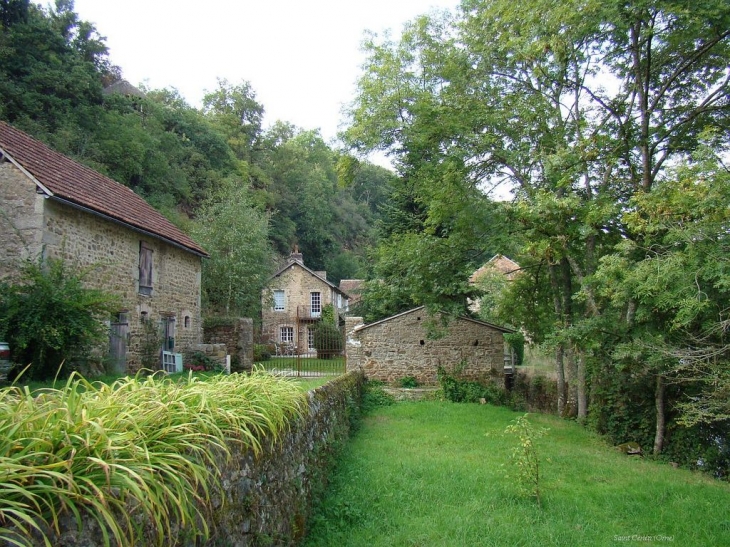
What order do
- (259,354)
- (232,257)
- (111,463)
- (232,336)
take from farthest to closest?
1. (259,354)
2. (232,257)
3. (232,336)
4. (111,463)

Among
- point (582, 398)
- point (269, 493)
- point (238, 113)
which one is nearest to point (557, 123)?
point (582, 398)

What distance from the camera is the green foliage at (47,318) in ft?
32.3

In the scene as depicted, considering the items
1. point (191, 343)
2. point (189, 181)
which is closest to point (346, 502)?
point (191, 343)

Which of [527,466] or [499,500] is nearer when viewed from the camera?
[499,500]

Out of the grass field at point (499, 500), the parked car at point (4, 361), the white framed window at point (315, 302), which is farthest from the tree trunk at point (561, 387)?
the white framed window at point (315, 302)

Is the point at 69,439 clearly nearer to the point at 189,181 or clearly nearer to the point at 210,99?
the point at 189,181

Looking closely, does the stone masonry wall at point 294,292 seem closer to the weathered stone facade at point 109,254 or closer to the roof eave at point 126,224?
the weathered stone facade at point 109,254

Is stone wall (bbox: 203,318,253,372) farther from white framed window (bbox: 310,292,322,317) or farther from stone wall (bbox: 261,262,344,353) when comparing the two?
white framed window (bbox: 310,292,322,317)

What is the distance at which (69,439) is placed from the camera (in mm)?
2117

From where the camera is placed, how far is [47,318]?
1011 cm

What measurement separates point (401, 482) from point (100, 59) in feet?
128

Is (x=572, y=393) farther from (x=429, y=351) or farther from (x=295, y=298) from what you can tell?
(x=295, y=298)

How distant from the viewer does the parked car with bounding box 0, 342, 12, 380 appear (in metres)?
9.44

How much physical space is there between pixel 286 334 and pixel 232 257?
13466 millimetres
